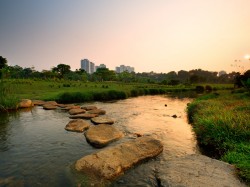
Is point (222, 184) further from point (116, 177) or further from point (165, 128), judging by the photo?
point (165, 128)

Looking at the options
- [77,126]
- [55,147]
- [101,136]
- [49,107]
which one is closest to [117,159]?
[101,136]

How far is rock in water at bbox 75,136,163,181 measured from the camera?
791 cm

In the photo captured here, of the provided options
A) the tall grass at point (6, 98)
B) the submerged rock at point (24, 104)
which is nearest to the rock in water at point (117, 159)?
the tall grass at point (6, 98)

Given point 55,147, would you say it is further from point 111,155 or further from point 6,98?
point 6,98

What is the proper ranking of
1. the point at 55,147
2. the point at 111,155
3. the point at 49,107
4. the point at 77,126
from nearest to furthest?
1. the point at 111,155
2. the point at 55,147
3. the point at 77,126
4. the point at 49,107

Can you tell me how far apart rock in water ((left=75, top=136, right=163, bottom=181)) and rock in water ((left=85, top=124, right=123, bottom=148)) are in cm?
193

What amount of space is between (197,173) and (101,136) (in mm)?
6692

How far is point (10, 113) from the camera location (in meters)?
19.7

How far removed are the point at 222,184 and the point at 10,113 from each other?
19.7 metres

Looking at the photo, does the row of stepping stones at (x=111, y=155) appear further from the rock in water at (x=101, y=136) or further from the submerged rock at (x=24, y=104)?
the submerged rock at (x=24, y=104)

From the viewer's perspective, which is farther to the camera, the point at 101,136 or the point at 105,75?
the point at 105,75

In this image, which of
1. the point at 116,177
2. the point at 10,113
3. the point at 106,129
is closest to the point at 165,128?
the point at 106,129

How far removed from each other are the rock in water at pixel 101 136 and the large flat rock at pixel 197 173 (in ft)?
14.9

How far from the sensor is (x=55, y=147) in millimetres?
11234
